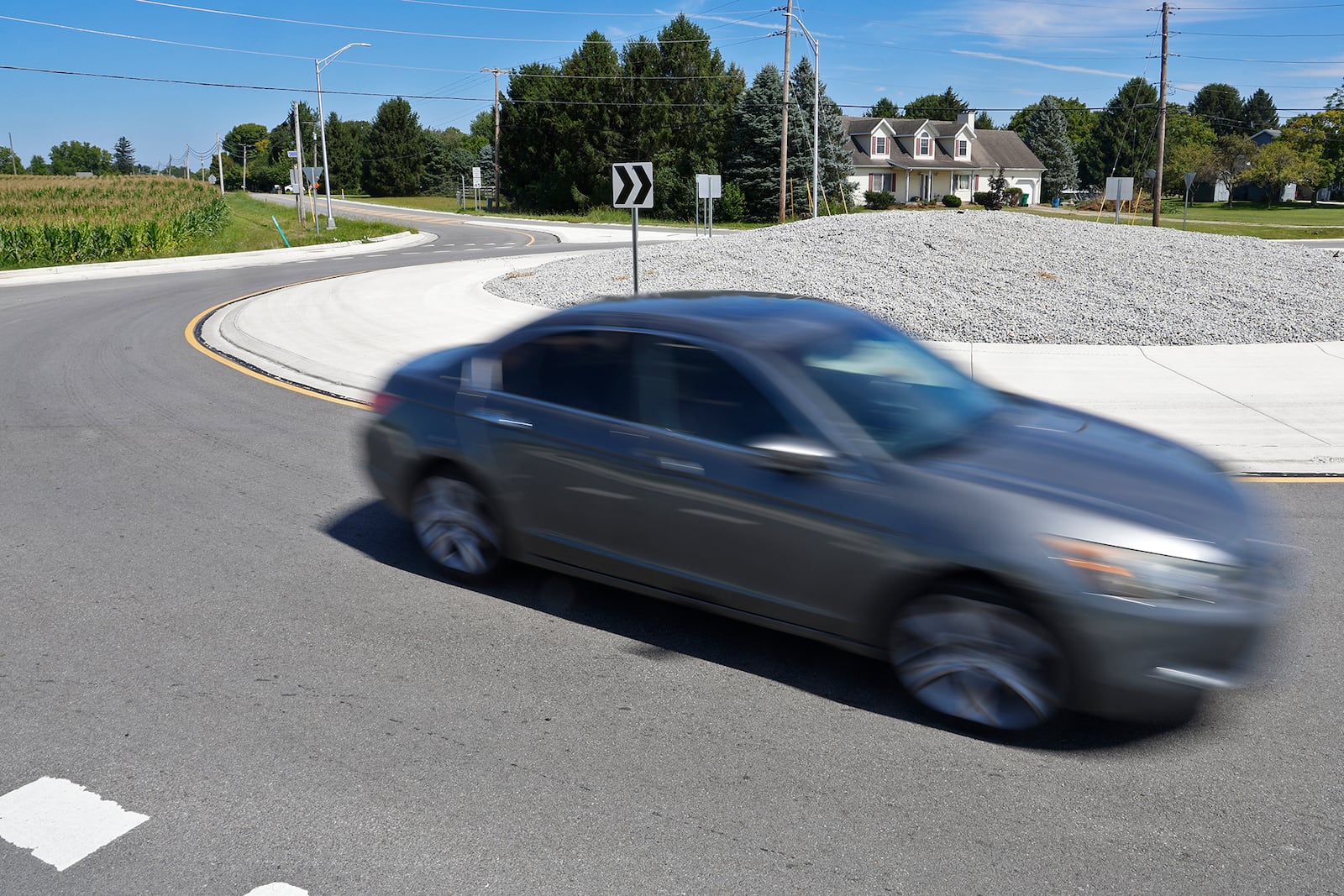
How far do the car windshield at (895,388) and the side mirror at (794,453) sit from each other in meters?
0.27

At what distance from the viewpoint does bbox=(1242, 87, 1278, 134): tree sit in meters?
137

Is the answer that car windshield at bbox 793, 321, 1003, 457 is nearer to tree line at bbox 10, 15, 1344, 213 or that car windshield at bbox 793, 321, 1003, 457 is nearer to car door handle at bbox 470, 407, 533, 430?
car door handle at bbox 470, 407, 533, 430

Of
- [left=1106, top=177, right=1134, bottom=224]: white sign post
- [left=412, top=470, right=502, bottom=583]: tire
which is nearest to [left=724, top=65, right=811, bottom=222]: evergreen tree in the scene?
[left=1106, top=177, right=1134, bottom=224]: white sign post

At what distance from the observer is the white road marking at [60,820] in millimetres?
3533

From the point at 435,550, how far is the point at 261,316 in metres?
13.2

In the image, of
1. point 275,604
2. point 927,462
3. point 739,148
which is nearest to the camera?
point 927,462

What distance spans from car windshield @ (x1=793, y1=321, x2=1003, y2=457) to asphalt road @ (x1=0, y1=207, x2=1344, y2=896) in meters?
1.14

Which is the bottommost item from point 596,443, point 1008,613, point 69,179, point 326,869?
point 326,869

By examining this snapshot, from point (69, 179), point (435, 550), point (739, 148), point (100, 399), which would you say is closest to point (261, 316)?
point (100, 399)

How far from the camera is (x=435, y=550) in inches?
238

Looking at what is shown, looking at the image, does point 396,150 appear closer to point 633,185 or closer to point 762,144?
point 762,144

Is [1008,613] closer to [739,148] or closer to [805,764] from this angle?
[805,764]

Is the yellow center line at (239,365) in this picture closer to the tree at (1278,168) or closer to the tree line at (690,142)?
the tree line at (690,142)

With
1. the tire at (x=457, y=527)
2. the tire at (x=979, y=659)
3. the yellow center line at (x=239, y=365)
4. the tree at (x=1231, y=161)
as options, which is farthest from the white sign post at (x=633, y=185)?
the tree at (x=1231, y=161)
